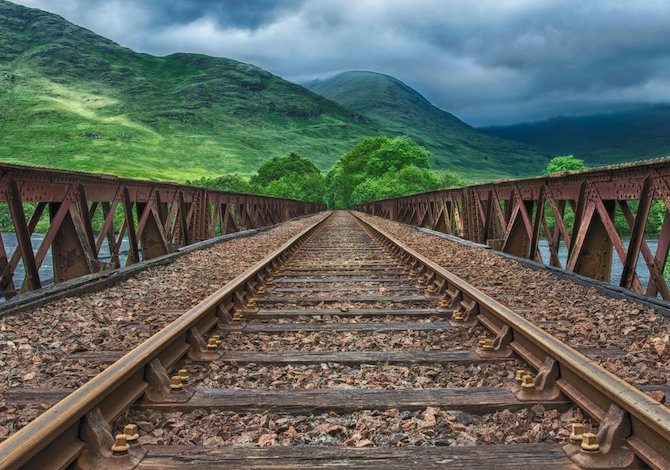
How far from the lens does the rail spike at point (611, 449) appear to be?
2629mm

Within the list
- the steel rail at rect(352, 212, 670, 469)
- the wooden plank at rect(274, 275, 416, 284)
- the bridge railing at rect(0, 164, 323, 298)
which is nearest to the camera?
the steel rail at rect(352, 212, 670, 469)

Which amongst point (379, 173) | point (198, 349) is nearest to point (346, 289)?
point (198, 349)

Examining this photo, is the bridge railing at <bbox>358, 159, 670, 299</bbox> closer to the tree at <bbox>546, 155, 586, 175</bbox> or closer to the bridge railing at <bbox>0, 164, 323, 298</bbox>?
the bridge railing at <bbox>0, 164, 323, 298</bbox>

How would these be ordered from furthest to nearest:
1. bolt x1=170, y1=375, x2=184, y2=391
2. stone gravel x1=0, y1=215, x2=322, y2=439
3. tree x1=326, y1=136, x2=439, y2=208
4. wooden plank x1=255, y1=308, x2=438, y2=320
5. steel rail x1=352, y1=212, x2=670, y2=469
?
tree x1=326, y1=136, x2=439, y2=208 → wooden plank x1=255, y1=308, x2=438, y2=320 → stone gravel x1=0, y1=215, x2=322, y2=439 → bolt x1=170, y1=375, x2=184, y2=391 → steel rail x1=352, y1=212, x2=670, y2=469

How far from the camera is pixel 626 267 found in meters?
7.25

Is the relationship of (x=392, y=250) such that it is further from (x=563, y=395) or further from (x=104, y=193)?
(x=563, y=395)

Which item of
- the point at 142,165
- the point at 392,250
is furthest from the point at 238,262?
the point at 142,165

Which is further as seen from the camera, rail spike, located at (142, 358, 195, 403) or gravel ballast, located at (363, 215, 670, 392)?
gravel ballast, located at (363, 215, 670, 392)

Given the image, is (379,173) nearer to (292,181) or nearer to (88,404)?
(292,181)

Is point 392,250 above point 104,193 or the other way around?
the other way around

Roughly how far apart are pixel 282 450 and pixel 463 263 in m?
8.31

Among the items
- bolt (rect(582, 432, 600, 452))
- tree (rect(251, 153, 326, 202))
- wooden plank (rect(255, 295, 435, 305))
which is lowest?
wooden plank (rect(255, 295, 435, 305))

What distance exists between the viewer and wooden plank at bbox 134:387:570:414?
3395 mm

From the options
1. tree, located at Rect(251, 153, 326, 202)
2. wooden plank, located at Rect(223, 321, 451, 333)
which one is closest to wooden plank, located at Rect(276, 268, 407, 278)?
wooden plank, located at Rect(223, 321, 451, 333)
